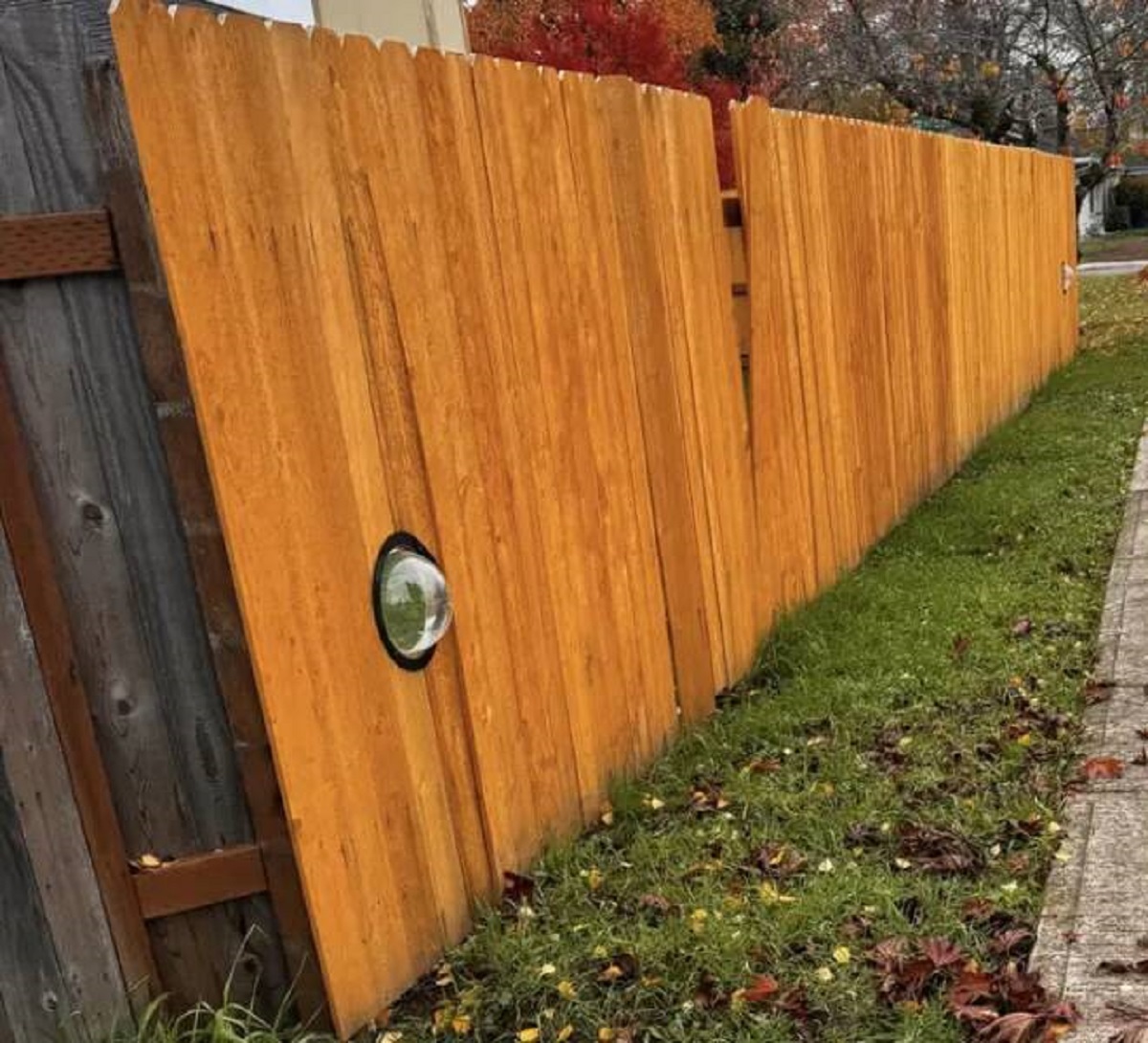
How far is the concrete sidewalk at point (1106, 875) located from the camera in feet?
8.41

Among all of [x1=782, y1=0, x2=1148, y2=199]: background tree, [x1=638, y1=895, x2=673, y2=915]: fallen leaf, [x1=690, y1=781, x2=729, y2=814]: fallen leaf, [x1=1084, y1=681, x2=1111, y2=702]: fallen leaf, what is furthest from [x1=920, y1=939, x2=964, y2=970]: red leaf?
[x1=782, y1=0, x2=1148, y2=199]: background tree

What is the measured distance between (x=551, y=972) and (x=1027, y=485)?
Result: 509 cm

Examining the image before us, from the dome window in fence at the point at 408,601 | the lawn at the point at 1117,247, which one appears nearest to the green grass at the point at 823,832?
the dome window in fence at the point at 408,601

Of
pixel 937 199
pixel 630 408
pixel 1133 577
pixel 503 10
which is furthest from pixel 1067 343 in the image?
pixel 503 10

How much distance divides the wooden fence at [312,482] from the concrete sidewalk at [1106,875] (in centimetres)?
130

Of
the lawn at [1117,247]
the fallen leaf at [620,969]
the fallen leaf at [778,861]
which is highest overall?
the fallen leaf at [620,969]

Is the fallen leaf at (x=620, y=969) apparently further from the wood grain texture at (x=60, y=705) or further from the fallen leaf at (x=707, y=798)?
the wood grain texture at (x=60, y=705)

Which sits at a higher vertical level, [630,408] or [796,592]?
[630,408]

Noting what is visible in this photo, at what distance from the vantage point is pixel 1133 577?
526 cm

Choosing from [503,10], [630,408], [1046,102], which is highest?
[503,10]

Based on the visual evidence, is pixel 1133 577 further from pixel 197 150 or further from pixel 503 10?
pixel 503 10

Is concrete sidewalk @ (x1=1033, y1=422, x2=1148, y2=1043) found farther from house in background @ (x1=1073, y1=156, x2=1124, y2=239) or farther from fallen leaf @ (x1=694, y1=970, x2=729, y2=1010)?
house in background @ (x1=1073, y1=156, x2=1124, y2=239)

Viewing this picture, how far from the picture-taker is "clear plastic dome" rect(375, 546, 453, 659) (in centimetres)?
284

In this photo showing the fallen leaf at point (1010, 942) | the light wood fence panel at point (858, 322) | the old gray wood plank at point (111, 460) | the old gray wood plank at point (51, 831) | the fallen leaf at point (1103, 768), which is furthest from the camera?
the light wood fence panel at point (858, 322)
